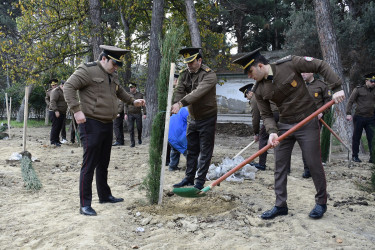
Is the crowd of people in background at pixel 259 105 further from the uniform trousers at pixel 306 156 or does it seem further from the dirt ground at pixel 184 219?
the dirt ground at pixel 184 219

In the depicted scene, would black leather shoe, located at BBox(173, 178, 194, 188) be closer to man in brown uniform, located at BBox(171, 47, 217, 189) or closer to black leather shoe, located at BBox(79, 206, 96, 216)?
man in brown uniform, located at BBox(171, 47, 217, 189)

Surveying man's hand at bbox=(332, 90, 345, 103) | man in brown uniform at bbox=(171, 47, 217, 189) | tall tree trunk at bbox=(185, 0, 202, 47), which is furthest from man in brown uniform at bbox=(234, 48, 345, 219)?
tall tree trunk at bbox=(185, 0, 202, 47)

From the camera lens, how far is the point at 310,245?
328cm

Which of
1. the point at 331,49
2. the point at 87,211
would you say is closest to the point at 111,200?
the point at 87,211

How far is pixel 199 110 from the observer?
16.3ft

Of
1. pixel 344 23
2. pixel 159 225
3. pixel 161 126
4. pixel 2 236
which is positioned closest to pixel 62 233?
pixel 2 236

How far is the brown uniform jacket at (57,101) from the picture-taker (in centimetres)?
1062

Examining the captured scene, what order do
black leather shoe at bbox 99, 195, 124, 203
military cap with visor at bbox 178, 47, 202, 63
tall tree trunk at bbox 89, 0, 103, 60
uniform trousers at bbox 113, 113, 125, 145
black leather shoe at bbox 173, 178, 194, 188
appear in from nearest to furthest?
black leather shoe at bbox 99, 195, 124, 203 < military cap with visor at bbox 178, 47, 202, 63 < black leather shoe at bbox 173, 178, 194, 188 < uniform trousers at bbox 113, 113, 125, 145 < tall tree trunk at bbox 89, 0, 103, 60

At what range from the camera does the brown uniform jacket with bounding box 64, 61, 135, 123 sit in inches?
157

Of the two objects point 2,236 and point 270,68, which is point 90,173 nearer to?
point 2,236

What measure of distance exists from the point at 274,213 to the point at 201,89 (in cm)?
186

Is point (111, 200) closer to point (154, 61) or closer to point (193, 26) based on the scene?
point (154, 61)

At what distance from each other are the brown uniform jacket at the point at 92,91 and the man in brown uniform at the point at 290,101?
1.63m

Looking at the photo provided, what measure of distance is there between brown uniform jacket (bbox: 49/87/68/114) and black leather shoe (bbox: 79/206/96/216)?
7.20 metres
